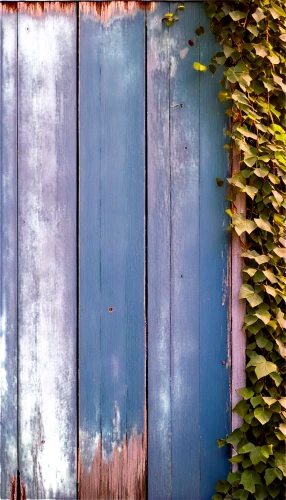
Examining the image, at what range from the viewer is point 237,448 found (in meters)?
2.35

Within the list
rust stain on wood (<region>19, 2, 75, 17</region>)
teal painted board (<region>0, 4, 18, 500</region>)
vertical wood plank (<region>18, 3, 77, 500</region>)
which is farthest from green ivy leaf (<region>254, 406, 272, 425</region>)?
rust stain on wood (<region>19, 2, 75, 17</region>)

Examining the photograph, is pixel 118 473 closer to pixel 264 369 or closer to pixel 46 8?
pixel 264 369

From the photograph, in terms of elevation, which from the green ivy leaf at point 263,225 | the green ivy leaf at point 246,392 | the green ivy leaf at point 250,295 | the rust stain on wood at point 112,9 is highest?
the rust stain on wood at point 112,9

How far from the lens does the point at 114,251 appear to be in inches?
96.7

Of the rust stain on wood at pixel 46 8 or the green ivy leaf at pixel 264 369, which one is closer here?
the green ivy leaf at pixel 264 369

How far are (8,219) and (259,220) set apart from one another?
1085 mm

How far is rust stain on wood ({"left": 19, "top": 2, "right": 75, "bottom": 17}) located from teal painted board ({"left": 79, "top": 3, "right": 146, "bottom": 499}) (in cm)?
6

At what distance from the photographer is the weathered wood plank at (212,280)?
243cm

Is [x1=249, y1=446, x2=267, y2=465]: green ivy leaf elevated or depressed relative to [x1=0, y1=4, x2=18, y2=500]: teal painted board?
depressed

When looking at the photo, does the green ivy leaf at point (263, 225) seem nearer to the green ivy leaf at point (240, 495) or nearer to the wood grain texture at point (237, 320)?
the wood grain texture at point (237, 320)

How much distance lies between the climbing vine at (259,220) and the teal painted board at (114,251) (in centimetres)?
30

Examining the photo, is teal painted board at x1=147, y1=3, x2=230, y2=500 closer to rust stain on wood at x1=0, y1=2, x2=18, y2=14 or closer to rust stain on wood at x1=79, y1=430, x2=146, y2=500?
rust stain on wood at x1=79, y1=430, x2=146, y2=500

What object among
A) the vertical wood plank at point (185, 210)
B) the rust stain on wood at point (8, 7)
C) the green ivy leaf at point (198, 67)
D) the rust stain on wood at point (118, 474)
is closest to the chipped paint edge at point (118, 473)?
the rust stain on wood at point (118, 474)

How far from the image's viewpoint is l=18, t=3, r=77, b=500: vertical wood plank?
2445 millimetres
